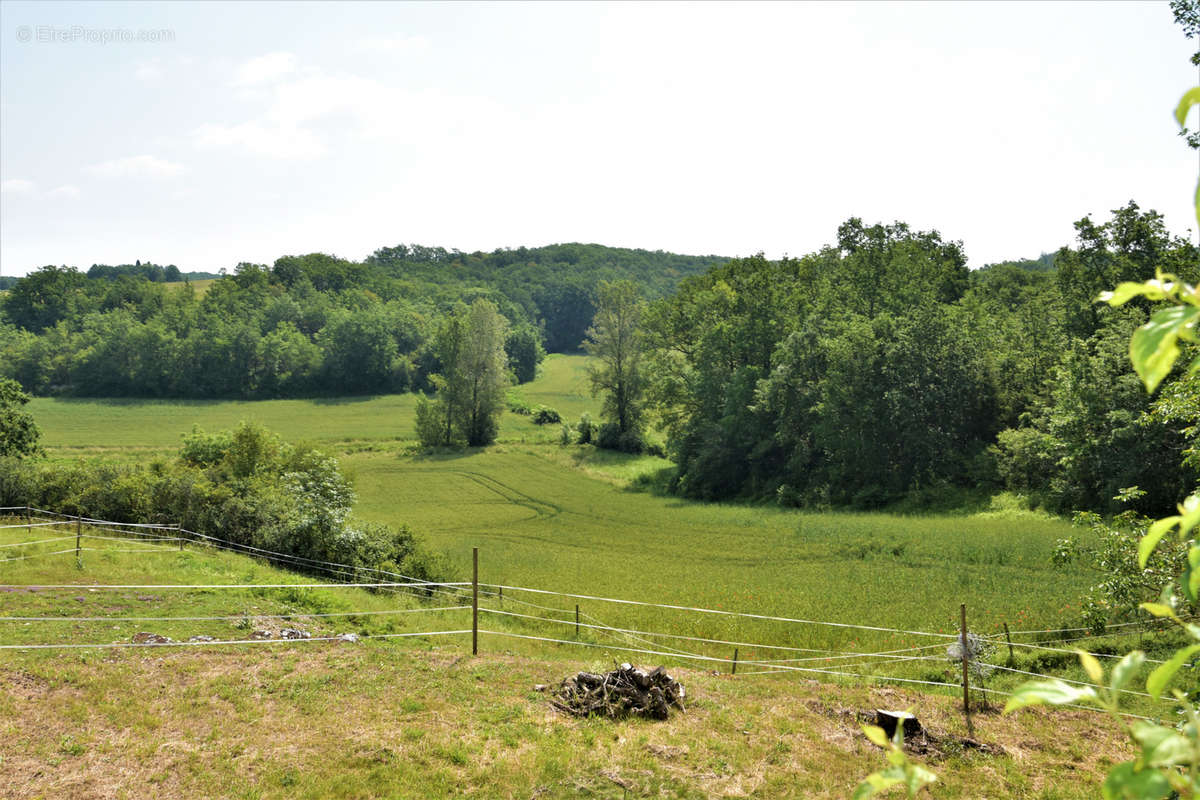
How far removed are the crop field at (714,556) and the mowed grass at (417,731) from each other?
332 cm

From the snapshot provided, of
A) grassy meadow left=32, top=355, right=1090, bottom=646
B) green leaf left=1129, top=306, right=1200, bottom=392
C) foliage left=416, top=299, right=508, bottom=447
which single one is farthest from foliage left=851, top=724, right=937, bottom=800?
foliage left=416, top=299, right=508, bottom=447

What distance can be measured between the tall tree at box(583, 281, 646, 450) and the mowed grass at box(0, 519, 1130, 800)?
4951 centimetres

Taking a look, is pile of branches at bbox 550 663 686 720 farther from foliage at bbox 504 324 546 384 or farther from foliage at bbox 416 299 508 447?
foliage at bbox 504 324 546 384

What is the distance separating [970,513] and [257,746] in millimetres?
33440

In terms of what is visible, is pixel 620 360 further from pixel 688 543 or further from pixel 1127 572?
pixel 1127 572

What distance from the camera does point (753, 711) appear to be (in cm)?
1310

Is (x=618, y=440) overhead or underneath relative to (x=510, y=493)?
overhead

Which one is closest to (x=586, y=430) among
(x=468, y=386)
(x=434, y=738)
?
(x=468, y=386)

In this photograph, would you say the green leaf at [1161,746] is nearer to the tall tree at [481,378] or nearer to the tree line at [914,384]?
the tree line at [914,384]

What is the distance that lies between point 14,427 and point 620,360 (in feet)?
136

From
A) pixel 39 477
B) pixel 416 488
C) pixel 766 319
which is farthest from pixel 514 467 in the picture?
pixel 39 477

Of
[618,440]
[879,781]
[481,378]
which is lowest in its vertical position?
[618,440]

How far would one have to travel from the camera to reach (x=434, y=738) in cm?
1173

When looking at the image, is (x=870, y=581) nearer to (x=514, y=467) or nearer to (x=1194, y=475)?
(x=1194, y=475)
